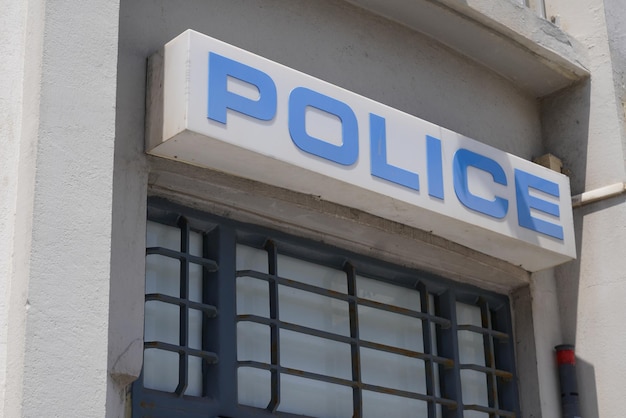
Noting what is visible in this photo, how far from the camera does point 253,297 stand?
262 inches

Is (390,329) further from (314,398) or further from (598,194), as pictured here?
(598,194)

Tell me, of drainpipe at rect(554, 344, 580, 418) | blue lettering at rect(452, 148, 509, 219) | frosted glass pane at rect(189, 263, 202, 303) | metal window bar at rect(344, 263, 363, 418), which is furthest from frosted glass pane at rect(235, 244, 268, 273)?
drainpipe at rect(554, 344, 580, 418)

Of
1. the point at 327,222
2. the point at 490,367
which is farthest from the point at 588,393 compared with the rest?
the point at 327,222

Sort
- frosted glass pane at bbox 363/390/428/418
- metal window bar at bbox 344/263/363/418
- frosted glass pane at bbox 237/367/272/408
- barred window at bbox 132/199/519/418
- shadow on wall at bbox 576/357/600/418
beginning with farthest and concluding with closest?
shadow on wall at bbox 576/357/600/418
frosted glass pane at bbox 363/390/428/418
metal window bar at bbox 344/263/363/418
frosted glass pane at bbox 237/367/272/408
barred window at bbox 132/199/519/418

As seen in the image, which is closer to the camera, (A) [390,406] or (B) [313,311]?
(B) [313,311]

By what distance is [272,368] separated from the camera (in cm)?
643

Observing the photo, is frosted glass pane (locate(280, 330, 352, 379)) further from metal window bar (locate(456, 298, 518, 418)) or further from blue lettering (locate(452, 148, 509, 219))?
blue lettering (locate(452, 148, 509, 219))

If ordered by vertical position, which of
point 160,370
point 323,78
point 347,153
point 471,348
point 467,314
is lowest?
point 160,370

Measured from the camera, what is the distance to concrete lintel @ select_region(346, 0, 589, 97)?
7625 millimetres

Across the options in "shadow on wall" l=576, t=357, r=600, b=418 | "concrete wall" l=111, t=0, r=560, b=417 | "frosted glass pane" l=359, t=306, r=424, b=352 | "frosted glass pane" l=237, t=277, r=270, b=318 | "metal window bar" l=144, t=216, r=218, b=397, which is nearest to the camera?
"concrete wall" l=111, t=0, r=560, b=417

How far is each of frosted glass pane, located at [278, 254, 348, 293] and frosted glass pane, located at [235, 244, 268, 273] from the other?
0.13 metres

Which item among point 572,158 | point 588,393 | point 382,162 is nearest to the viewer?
point 382,162

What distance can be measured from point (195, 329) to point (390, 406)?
1443 mm

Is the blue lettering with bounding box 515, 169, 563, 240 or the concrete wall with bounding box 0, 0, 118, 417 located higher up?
the blue lettering with bounding box 515, 169, 563, 240
